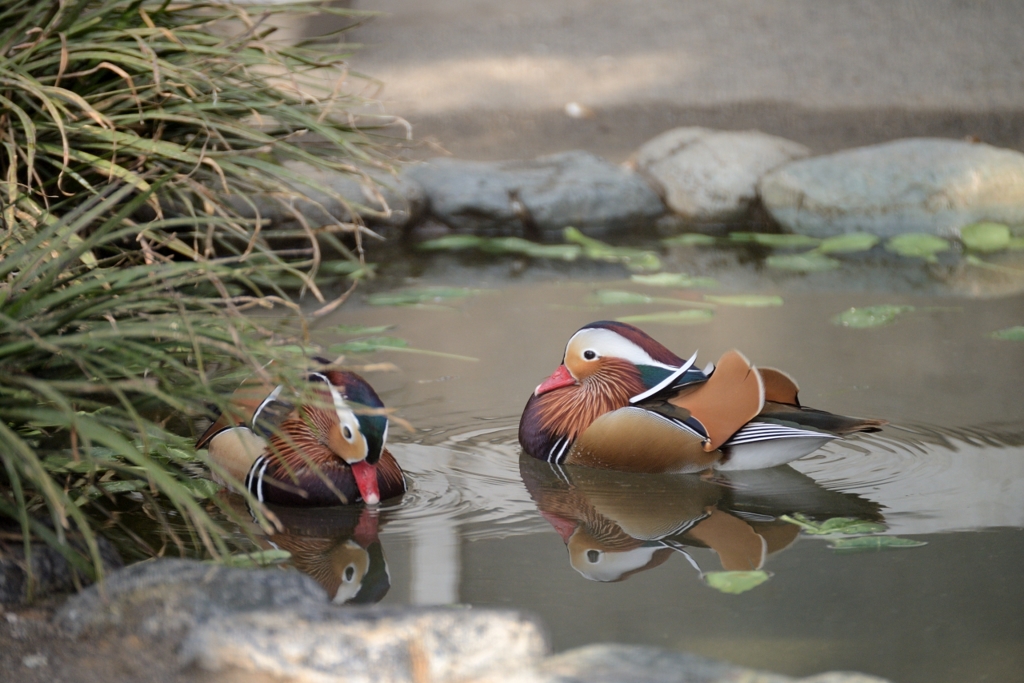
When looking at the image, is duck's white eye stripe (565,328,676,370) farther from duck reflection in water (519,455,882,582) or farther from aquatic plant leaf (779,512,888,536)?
aquatic plant leaf (779,512,888,536)

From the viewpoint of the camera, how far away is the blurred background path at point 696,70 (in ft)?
23.2

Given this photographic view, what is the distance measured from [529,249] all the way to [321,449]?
2.63 m

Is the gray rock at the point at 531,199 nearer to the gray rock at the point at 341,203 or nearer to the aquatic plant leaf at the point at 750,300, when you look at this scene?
the gray rock at the point at 341,203

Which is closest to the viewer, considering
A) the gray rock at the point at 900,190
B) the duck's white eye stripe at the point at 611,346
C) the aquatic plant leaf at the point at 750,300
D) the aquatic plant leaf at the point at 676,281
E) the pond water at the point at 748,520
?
the pond water at the point at 748,520

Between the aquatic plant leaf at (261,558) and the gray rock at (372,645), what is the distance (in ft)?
1.35

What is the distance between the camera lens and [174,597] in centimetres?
173

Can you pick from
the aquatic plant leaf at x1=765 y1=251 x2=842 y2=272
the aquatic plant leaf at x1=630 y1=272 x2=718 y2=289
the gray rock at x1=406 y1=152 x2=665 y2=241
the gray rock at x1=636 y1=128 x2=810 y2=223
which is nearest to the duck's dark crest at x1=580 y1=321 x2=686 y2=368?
the aquatic plant leaf at x1=630 y1=272 x2=718 y2=289

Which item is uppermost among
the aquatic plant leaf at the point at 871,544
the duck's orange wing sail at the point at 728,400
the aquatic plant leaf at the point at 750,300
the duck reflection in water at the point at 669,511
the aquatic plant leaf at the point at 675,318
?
the duck's orange wing sail at the point at 728,400

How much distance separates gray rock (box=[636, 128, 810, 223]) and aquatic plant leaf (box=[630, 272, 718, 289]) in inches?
47.6

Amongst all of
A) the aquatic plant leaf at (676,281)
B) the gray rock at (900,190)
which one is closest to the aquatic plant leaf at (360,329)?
the aquatic plant leaf at (676,281)

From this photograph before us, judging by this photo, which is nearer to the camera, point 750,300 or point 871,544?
point 871,544

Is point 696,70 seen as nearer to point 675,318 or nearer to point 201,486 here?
point 675,318

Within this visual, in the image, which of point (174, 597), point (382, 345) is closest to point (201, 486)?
point (174, 597)

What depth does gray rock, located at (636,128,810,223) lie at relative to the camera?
222 inches
